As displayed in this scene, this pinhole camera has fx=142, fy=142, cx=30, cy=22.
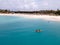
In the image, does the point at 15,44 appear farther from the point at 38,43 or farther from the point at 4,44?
the point at 38,43

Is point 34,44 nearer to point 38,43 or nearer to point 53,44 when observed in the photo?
point 38,43

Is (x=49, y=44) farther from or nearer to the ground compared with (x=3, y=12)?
farther from the ground

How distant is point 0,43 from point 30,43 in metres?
3.10

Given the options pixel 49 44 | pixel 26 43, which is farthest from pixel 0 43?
pixel 49 44

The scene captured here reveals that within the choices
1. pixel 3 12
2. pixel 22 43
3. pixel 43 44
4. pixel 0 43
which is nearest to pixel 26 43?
pixel 22 43

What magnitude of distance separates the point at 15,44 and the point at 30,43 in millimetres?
1619

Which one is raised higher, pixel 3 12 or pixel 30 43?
pixel 30 43

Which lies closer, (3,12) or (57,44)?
(57,44)

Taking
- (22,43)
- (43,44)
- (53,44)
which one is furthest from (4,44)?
(53,44)

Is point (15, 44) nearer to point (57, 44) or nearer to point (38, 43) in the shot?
point (38, 43)

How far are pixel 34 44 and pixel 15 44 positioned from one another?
1.94 meters

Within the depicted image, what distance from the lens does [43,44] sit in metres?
14.8

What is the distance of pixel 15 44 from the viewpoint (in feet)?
47.3

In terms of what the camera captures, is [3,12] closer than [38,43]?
No
